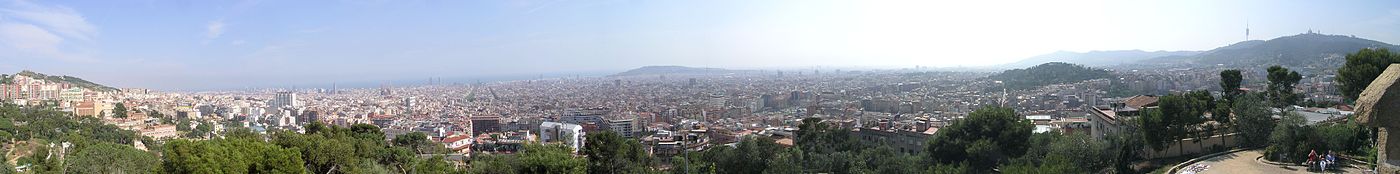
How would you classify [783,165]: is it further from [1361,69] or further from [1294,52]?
[1294,52]

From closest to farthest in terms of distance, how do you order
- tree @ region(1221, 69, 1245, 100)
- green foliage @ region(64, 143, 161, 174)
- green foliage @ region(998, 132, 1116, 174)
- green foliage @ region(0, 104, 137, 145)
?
1. green foliage @ region(998, 132, 1116, 174)
2. green foliage @ region(64, 143, 161, 174)
3. tree @ region(1221, 69, 1245, 100)
4. green foliage @ region(0, 104, 137, 145)

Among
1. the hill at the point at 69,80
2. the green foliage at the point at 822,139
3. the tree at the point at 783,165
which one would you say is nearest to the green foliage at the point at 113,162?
the tree at the point at 783,165

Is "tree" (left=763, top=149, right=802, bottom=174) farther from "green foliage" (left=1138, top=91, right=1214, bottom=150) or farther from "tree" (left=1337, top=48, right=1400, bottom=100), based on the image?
"tree" (left=1337, top=48, right=1400, bottom=100)

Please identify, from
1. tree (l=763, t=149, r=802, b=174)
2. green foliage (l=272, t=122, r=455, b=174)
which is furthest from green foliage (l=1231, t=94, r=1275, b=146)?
green foliage (l=272, t=122, r=455, b=174)

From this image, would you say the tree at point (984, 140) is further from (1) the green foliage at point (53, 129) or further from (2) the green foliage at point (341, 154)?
(1) the green foliage at point (53, 129)

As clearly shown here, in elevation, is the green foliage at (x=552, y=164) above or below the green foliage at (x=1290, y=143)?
below

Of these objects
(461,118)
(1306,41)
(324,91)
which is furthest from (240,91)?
(1306,41)
